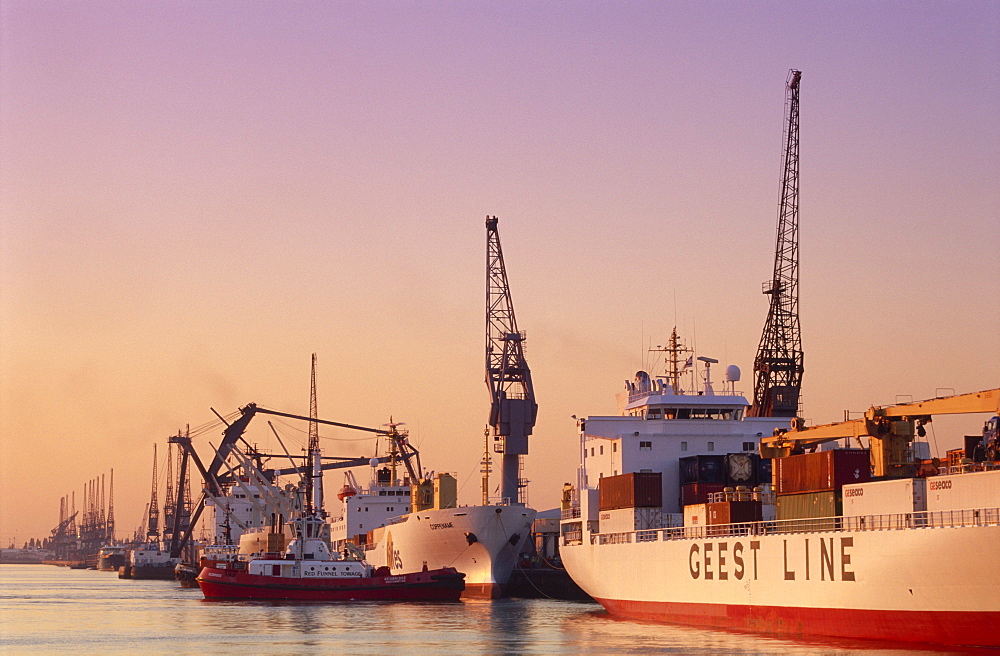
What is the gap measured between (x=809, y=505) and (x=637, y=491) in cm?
1124

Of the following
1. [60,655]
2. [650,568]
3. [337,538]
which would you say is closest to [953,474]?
[650,568]

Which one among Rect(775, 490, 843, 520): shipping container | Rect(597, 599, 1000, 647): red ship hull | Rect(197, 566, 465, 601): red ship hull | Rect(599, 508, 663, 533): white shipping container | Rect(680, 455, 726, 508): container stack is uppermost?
Rect(680, 455, 726, 508): container stack

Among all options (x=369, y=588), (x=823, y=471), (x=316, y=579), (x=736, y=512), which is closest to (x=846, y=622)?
(x=823, y=471)

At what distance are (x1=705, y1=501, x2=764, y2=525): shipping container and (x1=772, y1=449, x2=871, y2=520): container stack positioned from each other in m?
1.54

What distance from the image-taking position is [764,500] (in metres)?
44.0

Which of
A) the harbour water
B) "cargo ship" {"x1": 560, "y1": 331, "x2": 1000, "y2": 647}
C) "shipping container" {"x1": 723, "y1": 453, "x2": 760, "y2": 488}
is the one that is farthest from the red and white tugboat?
"shipping container" {"x1": 723, "y1": 453, "x2": 760, "y2": 488}

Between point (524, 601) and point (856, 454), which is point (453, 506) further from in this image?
point (856, 454)

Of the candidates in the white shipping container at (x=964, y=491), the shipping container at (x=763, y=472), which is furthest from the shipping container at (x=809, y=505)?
the shipping container at (x=763, y=472)

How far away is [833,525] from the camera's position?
36.7 metres

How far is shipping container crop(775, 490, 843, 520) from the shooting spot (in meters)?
37.2

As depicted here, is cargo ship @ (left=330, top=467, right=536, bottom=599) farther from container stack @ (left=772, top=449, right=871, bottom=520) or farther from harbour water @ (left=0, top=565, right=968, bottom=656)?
container stack @ (left=772, top=449, right=871, bottom=520)

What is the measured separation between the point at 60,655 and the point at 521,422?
43.7 meters

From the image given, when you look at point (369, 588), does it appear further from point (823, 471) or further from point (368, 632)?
point (823, 471)

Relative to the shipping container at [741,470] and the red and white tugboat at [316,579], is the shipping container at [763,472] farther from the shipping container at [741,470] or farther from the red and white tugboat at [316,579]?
the red and white tugboat at [316,579]
